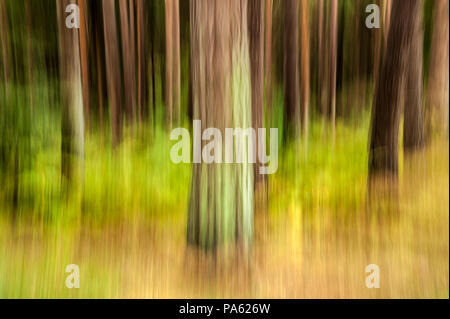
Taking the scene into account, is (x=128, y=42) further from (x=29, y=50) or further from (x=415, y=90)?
(x=415, y=90)

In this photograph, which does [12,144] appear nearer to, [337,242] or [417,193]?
[337,242]

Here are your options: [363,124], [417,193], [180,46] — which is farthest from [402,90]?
[180,46]

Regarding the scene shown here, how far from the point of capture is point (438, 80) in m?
1.80

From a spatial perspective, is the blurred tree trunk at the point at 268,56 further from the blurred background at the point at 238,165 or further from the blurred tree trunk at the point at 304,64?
the blurred tree trunk at the point at 304,64

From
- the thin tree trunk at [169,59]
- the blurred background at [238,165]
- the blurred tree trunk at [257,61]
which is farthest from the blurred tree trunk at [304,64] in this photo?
the thin tree trunk at [169,59]

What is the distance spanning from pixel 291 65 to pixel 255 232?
0.98m

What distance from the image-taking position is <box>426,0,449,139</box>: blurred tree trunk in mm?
1779

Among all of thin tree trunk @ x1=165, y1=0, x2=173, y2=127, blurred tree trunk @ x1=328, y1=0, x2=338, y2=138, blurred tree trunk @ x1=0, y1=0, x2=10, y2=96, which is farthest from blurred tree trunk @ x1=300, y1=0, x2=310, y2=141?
blurred tree trunk @ x1=0, y1=0, x2=10, y2=96

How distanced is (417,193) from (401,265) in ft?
1.26

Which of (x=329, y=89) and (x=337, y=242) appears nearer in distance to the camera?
(x=337, y=242)

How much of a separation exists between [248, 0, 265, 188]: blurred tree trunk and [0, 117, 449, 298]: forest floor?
0.74ft

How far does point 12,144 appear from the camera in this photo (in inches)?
71.9

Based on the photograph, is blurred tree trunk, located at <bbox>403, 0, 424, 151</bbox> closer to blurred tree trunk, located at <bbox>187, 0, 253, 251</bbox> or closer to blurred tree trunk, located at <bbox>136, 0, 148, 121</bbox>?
blurred tree trunk, located at <bbox>187, 0, 253, 251</bbox>
